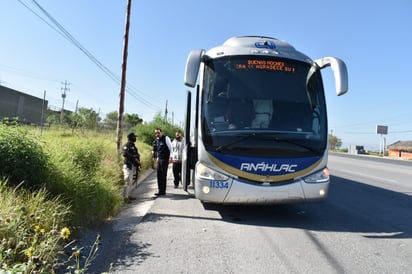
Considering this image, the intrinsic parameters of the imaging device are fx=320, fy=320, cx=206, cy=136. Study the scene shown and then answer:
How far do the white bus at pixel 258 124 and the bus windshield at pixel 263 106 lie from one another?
0.02 m

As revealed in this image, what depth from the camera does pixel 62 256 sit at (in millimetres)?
4105

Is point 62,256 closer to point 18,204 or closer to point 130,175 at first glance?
point 18,204

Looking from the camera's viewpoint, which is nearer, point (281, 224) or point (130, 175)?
point (281, 224)

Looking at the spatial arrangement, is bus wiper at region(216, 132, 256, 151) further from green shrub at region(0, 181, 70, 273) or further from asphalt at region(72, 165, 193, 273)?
green shrub at region(0, 181, 70, 273)

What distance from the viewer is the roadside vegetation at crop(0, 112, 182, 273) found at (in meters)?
3.39

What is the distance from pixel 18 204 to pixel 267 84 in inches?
183

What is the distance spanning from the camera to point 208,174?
229 inches

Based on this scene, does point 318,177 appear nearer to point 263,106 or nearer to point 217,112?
point 263,106

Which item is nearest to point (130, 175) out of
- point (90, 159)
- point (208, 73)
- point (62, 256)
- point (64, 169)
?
point (90, 159)

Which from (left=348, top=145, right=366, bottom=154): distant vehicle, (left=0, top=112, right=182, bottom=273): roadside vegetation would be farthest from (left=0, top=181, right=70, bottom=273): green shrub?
(left=348, top=145, right=366, bottom=154): distant vehicle

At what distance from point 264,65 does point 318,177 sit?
7.94 feet

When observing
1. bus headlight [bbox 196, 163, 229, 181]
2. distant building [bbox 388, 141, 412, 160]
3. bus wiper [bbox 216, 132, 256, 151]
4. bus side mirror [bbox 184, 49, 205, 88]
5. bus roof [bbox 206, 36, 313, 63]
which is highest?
distant building [bbox 388, 141, 412, 160]

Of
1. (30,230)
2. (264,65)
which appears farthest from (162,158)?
(30,230)

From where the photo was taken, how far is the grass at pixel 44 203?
339cm
